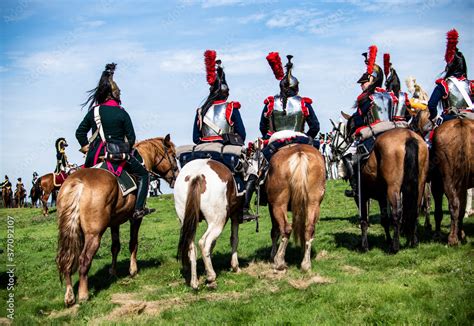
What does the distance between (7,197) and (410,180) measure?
4238 centimetres

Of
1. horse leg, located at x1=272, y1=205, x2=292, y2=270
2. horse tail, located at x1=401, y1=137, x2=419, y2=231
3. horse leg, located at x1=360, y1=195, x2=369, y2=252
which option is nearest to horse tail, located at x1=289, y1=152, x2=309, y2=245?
horse leg, located at x1=272, y1=205, x2=292, y2=270

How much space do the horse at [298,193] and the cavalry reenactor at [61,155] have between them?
2134 centimetres

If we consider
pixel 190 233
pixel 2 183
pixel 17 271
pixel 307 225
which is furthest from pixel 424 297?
pixel 2 183

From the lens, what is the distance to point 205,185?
965 cm

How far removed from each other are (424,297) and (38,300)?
6484 mm

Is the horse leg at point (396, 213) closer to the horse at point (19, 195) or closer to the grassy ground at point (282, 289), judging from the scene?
the grassy ground at point (282, 289)

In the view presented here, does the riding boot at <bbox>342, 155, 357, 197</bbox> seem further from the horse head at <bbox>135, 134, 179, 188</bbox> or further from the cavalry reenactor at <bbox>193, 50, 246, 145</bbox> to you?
the horse head at <bbox>135, 134, 179, 188</bbox>

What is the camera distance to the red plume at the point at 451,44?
12312 millimetres

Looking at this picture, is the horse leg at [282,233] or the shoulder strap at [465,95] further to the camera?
the shoulder strap at [465,95]

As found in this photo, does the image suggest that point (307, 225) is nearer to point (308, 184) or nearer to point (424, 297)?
point (308, 184)

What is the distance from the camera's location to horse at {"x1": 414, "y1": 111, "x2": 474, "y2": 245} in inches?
434

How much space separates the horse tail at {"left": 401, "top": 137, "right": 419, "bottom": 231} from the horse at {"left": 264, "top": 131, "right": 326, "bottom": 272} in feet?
5.39

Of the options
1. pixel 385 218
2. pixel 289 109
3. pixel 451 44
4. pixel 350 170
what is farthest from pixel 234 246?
pixel 451 44

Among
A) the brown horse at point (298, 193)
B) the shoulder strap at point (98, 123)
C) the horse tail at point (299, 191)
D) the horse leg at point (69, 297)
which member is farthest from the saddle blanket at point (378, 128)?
the horse leg at point (69, 297)
